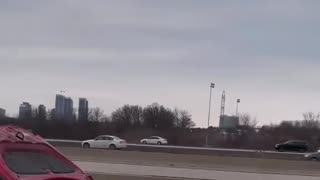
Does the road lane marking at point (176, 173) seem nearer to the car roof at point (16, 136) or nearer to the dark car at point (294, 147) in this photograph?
the car roof at point (16, 136)

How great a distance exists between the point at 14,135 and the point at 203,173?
1577 cm

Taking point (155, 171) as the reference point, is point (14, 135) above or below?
above

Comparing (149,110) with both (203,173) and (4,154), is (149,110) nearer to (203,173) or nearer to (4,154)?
(203,173)

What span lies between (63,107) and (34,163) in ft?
297

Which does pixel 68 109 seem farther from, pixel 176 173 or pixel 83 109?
pixel 176 173

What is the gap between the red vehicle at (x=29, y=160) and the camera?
5.21 metres

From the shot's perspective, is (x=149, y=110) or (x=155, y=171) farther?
(x=149, y=110)

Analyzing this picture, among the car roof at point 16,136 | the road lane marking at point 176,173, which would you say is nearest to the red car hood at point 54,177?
the car roof at point 16,136

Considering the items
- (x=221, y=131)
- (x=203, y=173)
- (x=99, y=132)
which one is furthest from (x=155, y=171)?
(x=99, y=132)

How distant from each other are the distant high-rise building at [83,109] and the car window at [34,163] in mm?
99870

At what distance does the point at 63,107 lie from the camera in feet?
311

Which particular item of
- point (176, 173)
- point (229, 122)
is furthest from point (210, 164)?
point (229, 122)

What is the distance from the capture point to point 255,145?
89125 mm

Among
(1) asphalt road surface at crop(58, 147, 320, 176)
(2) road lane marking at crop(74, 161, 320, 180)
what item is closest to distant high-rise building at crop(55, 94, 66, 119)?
(1) asphalt road surface at crop(58, 147, 320, 176)
